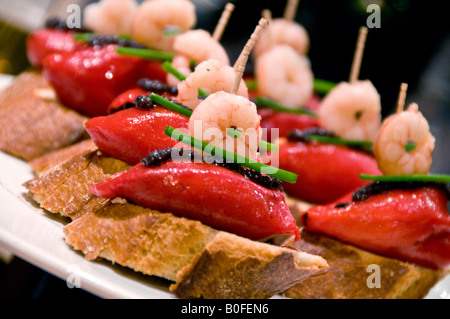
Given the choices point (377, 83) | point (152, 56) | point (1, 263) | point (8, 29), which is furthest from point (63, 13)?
Result: point (377, 83)

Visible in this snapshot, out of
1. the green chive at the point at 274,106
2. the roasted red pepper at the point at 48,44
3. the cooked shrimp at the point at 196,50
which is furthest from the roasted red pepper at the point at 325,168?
the roasted red pepper at the point at 48,44

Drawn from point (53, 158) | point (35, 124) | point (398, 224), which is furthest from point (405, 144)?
point (35, 124)

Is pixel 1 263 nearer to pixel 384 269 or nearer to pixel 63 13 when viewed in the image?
pixel 384 269

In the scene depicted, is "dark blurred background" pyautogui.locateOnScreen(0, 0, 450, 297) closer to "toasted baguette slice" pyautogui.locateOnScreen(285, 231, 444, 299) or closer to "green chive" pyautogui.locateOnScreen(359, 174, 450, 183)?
"green chive" pyautogui.locateOnScreen(359, 174, 450, 183)

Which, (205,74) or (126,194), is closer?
(126,194)

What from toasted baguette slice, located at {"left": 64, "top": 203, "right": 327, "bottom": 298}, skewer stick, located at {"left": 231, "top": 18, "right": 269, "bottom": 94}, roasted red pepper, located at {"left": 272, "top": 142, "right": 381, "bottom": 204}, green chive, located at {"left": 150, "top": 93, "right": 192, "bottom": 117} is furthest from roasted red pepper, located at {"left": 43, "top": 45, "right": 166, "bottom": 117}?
toasted baguette slice, located at {"left": 64, "top": 203, "right": 327, "bottom": 298}

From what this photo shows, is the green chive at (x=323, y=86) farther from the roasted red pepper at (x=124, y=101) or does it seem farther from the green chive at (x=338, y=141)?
the roasted red pepper at (x=124, y=101)
